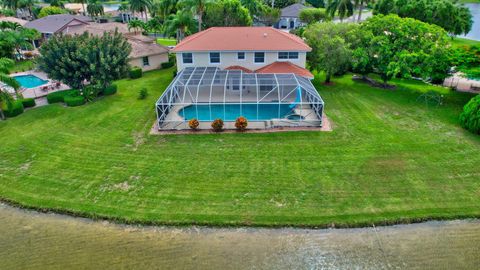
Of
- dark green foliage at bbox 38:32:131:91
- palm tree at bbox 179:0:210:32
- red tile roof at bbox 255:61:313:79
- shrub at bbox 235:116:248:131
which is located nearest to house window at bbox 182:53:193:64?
dark green foliage at bbox 38:32:131:91

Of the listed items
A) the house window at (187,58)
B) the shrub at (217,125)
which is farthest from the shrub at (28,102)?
the shrub at (217,125)

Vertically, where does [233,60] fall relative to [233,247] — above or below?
above

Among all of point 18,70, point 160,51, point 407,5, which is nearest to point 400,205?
point 160,51

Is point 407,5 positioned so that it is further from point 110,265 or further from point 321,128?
point 110,265

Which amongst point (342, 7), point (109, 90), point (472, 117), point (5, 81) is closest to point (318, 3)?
point (342, 7)

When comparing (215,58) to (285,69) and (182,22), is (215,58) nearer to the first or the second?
(285,69)
